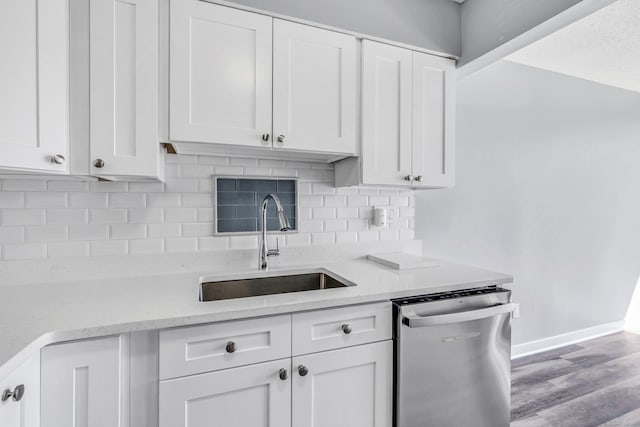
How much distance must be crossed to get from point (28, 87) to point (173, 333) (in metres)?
0.98

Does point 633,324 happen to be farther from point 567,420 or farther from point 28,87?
point 28,87

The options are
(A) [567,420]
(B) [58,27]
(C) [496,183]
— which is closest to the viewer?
(B) [58,27]

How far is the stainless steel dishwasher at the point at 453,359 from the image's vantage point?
51.2 inches

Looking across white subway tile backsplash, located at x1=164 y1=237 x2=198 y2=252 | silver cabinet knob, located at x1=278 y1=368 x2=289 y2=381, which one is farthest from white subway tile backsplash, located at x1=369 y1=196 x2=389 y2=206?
silver cabinet knob, located at x1=278 y1=368 x2=289 y2=381

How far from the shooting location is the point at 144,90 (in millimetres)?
1278

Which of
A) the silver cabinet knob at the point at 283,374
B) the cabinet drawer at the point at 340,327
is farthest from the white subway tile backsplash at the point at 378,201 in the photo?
the silver cabinet knob at the point at 283,374

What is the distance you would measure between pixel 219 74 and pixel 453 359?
1651 mm

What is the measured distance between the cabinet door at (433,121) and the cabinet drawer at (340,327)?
86 cm

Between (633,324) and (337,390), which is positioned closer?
(337,390)

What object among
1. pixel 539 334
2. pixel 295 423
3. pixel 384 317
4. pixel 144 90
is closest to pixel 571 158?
pixel 539 334

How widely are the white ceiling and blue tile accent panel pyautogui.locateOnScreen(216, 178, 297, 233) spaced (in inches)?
86.1

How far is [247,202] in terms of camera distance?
1774 millimetres

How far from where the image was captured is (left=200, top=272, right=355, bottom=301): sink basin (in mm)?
1556

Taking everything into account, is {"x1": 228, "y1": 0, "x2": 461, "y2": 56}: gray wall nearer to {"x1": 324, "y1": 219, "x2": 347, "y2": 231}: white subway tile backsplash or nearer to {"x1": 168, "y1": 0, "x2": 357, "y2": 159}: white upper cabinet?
{"x1": 168, "y1": 0, "x2": 357, "y2": 159}: white upper cabinet
